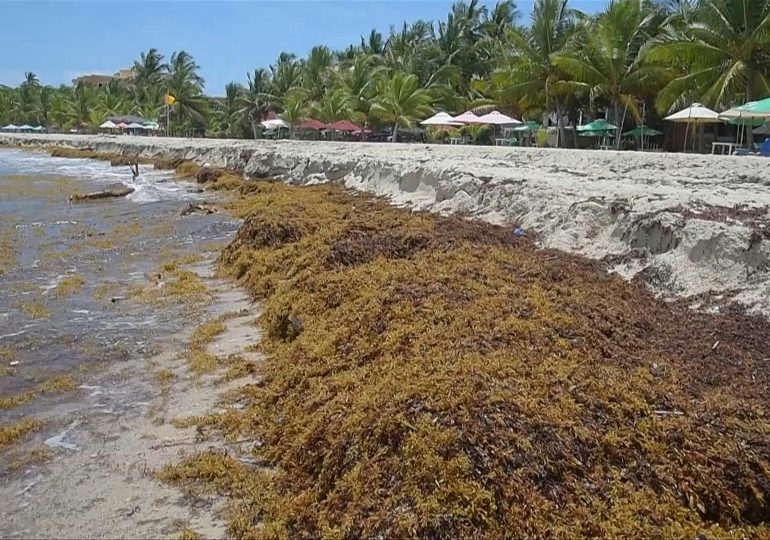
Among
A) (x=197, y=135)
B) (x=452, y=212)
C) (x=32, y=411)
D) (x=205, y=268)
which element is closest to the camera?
(x=32, y=411)

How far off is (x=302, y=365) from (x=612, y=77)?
24708 millimetres

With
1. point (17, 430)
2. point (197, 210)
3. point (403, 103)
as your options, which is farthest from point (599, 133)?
point (17, 430)

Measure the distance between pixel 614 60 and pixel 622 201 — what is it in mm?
18805

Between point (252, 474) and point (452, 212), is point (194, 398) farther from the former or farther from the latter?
point (452, 212)

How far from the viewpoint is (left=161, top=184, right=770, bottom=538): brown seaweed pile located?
13.0 ft

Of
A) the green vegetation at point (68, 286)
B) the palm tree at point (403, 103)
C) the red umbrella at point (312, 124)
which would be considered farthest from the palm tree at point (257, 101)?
the green vegetation at point (68, 286)

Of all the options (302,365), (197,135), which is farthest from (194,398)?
(197,135)

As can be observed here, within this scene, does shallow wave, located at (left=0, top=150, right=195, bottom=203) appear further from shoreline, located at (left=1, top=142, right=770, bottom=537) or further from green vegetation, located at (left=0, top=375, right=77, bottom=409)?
shoreline, located at (left=1, top=142, right=770, bottom=537)

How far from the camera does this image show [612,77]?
2700 centimetres

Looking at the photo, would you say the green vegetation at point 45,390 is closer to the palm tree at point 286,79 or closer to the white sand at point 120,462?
the white sand at point 120,462

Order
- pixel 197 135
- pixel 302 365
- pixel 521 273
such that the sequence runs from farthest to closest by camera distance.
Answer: pixel 197 135, pixel 521 273, pixel 302 365

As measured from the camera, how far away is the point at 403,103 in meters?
40.3

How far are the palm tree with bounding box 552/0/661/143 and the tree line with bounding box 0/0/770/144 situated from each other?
54 mm

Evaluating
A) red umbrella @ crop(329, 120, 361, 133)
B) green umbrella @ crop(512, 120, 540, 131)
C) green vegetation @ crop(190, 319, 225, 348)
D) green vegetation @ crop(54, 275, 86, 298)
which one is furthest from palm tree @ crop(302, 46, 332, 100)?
green vegetation @ crop(190, 319, 225, 348)
